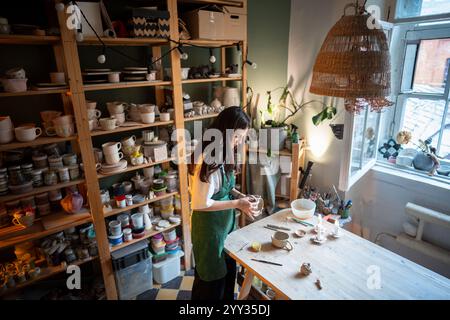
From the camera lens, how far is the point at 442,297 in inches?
52.1

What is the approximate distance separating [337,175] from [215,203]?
149cm

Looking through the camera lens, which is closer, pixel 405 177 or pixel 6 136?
pixel 6 136

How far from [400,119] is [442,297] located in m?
1.66

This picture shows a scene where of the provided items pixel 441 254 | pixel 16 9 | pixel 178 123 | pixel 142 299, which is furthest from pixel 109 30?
pixel 441 254

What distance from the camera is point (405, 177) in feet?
7.73

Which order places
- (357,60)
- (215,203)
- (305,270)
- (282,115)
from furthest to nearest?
1. (282,115)
2. (215,203)
3. (305,270)
4. (357,60)

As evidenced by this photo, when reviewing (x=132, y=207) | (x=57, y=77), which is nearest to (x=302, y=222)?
(x=132, y=207)

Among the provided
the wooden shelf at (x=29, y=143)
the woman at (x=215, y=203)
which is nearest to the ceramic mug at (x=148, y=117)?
the wooden shelf at (x=29, y=143)

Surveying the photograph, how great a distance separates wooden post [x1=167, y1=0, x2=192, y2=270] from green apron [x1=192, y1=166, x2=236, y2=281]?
68 centimetres

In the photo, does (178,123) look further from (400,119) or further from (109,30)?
(400,119)

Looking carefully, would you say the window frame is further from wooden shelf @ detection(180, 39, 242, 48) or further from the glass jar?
the glass jar

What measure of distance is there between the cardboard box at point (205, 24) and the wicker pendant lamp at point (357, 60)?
3.96 feet

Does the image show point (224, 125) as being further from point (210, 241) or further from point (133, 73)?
point (133, 73)
